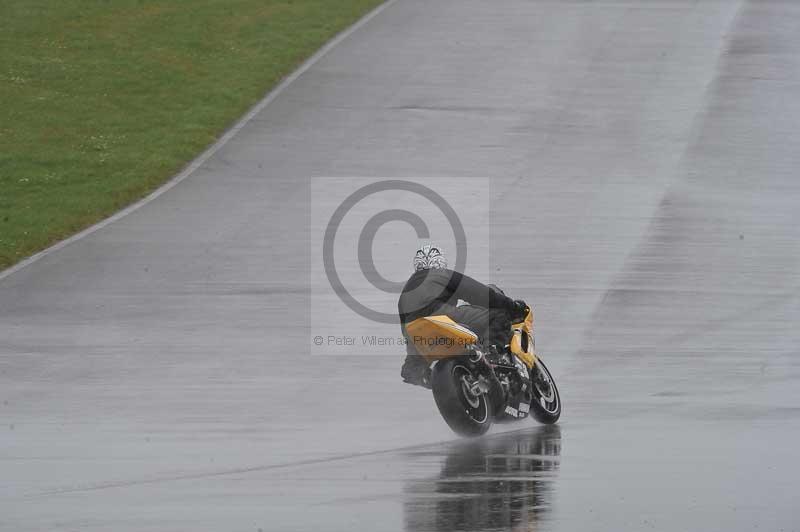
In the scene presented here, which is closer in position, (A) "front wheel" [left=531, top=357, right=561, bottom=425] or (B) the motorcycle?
(B) the motorcycle

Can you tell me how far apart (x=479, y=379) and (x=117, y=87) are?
2397cm

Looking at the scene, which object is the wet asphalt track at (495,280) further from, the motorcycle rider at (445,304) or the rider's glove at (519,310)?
the rider's glove at (519,310)

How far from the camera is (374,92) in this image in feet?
109

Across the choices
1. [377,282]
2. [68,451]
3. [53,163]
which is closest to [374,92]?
[53,163]

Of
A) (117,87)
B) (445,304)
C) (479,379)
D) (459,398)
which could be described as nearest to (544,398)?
(479,379)

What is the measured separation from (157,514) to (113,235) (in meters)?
14.3

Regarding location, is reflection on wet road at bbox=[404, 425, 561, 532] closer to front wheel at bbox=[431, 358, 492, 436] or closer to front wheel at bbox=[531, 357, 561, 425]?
front wheel at bbox=[431, 358, 492, 436]

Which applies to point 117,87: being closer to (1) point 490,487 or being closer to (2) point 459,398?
(2) point 459,398

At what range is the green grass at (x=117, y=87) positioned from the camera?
26.5m

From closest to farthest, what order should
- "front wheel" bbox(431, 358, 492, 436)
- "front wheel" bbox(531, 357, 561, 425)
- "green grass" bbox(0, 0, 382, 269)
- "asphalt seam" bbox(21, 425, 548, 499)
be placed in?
"asphalt seam" bbox(21, 425, 548, 499) < "front wheel" bbox(431, 358, 492, 436) < "front wheel" bbox(531, 357, 561, 425) < "green grass" bbox(0, 0, 382, 269)

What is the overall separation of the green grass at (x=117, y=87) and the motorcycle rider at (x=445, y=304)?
1101 centimetres

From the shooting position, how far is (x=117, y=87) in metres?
34.8

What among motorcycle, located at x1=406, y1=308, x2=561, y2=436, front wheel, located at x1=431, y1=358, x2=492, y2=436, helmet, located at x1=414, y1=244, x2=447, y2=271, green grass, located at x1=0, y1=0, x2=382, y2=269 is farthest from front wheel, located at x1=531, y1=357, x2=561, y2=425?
green grass, located at x1=0, y1=0, x2=382, y2=269

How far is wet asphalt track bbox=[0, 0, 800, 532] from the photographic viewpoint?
10.2m
